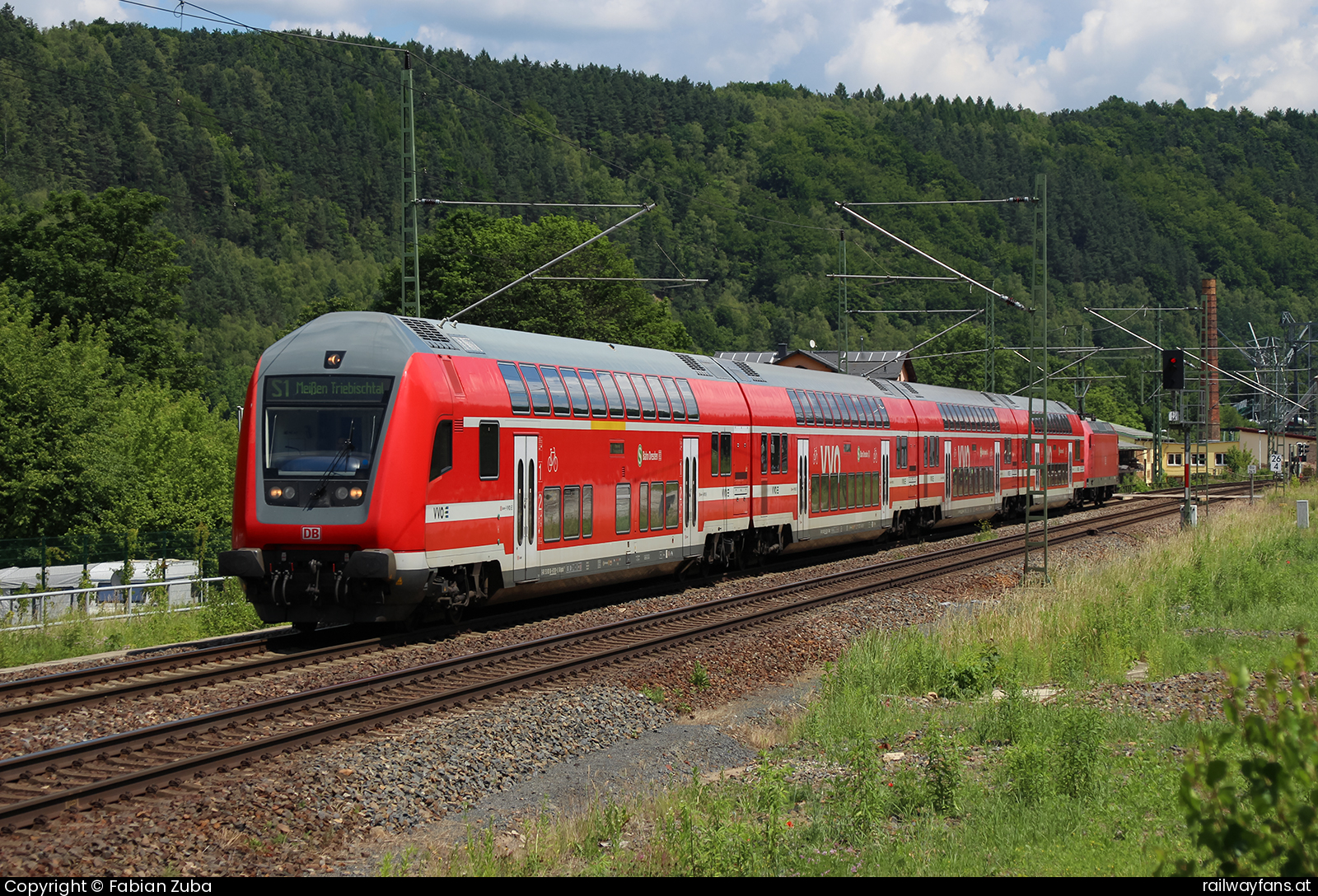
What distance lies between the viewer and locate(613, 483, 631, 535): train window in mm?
21297

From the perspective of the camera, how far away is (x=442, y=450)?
16781 mm

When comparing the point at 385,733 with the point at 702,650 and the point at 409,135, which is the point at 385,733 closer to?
the point at 702,650

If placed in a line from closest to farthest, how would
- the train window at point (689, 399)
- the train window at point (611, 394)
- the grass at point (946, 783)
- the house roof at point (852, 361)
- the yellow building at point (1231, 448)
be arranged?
the grass at point (946, 783), the train window at point (611, 394), the train window at point (689, 399), the house roof at point (852, 361), the yellow building at point (1231, 448)

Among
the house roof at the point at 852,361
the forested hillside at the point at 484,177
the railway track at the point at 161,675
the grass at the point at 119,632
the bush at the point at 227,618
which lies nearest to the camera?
the railway track at the point at 161,675

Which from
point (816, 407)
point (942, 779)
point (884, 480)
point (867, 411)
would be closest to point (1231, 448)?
point (884, 480)

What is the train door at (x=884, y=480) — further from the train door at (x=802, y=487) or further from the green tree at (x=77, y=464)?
the green tree at (x=77, y=464)

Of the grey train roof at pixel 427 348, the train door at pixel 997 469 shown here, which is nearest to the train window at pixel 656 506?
the grey train roof at pixel 427 348

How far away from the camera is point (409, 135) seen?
27891 mm

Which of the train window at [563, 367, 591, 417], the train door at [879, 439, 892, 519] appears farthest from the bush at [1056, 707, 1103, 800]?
the train door at [879, 439, 892, 519]

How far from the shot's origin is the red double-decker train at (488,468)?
52.8 ft

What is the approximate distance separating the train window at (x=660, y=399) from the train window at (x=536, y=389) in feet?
12.7

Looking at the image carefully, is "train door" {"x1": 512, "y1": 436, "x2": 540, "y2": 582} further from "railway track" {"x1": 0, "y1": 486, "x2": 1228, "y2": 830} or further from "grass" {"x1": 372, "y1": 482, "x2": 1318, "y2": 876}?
"grass" {"x1": 372, "y1": 482, "x2": 1318, "y2": 876}

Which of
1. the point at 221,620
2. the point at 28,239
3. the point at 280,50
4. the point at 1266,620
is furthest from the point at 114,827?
the point at 280,50

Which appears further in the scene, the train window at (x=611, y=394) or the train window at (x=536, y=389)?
the train window at (x=611, y=394)
